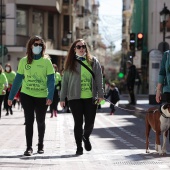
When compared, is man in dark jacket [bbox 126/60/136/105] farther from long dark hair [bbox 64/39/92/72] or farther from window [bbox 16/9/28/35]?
window [bbox 16/9/28/35]

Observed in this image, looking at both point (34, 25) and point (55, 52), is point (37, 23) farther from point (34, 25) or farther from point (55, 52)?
point (55, 52)

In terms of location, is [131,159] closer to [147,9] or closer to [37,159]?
[37,159]

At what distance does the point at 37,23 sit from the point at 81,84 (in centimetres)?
4438

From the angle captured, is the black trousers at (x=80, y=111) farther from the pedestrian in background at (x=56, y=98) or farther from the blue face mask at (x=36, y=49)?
the pedestrian in background at (x=56, y=98)

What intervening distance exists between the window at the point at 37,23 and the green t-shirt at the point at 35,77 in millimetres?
43147

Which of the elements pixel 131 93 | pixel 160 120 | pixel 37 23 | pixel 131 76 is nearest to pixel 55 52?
pixel 37 23

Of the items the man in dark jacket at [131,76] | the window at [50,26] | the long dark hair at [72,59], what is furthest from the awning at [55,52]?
the long dark hair at [72,59]

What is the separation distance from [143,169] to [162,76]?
7.52 ft

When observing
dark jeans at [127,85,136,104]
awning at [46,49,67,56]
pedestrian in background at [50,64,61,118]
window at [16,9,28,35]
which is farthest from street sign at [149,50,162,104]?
awning at [46,49,67,56]

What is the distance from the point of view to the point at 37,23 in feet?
180

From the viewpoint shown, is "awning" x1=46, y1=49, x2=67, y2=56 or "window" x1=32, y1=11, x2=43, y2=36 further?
"awning" x1=46, y1=49, x2=67, y2=56

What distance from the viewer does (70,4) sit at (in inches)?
2501

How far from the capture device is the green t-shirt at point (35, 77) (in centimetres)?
1102

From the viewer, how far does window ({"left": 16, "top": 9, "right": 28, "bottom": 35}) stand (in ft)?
171
